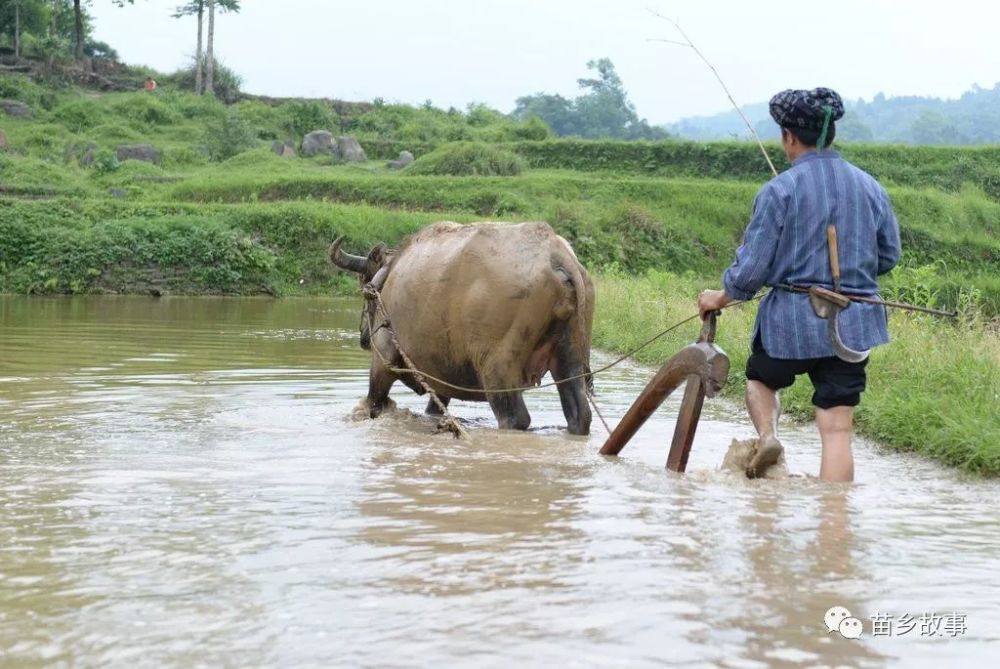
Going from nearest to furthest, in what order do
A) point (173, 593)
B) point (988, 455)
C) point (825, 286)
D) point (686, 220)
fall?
point (173, 593) → point (825, 286) → point (988, 455) → point (686, 220)

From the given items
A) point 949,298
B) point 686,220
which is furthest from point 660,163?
point 949,298

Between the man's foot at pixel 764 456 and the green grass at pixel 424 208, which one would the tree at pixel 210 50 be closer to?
the green grass at pixel 424 208

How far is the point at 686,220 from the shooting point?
1375 inches

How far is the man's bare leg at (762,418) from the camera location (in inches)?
207

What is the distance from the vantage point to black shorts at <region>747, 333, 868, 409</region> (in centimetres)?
509

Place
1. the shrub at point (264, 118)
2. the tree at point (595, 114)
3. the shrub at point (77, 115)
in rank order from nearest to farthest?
the shrub at point (77, 115)
the shrub at point (264, 118)
the tree at point (595, 114)

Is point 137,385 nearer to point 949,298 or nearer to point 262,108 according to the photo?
point 949,298

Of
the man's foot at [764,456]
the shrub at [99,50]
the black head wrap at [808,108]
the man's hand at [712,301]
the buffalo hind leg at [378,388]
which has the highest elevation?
the shrub at [99,50]

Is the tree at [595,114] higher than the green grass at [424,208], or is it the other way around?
the tree at [595,114]

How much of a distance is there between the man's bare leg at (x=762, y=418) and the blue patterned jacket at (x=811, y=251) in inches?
10.5

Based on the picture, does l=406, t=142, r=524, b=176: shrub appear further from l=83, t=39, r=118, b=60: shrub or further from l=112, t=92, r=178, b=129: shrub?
l=83, t=39, r=118, b=60: shrub

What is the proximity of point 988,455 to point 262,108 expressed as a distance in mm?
42684

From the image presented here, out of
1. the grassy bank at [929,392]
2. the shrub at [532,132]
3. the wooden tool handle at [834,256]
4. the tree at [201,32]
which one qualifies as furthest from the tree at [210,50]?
→ the wooden tool handle at [834,256]

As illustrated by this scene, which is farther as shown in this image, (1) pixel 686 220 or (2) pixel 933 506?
(1) pixel 686 220
